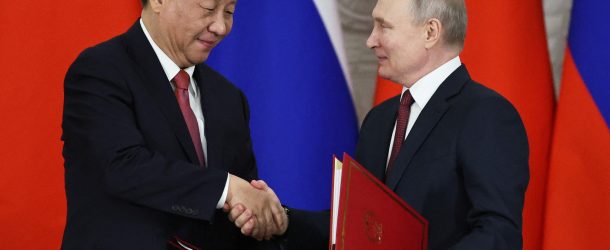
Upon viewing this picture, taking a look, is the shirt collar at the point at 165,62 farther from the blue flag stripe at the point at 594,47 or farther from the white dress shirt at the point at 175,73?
the blue flag stripe at the point at 594,47

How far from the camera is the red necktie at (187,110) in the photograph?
1.93m

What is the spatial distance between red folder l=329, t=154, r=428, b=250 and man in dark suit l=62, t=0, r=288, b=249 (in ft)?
1.12

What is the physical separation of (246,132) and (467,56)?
80 centimetres

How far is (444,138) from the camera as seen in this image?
5.78 feet

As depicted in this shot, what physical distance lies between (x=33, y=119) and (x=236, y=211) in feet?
2.97

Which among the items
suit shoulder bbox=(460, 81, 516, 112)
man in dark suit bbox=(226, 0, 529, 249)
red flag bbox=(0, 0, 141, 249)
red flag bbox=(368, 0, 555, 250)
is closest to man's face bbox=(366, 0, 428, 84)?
man in dark suit bbox=(226, 0, 529, 249)

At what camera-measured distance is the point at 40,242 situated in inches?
99.3

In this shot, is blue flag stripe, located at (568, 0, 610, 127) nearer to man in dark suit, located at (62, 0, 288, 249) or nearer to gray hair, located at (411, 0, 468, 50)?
gray hair, located at (411, 0, 468, 50)

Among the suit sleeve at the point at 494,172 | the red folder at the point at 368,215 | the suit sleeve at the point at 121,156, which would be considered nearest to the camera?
the red folder at the point at 368,215

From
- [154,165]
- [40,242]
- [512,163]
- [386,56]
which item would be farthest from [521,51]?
[40,242]

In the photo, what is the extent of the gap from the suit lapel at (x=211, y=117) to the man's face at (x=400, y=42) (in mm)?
373

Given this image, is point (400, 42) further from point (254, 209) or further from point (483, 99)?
point (254, 209)

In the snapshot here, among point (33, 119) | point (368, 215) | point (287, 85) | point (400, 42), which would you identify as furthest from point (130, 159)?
point (287, 85)

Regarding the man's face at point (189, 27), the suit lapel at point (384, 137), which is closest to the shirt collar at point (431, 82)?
the suit lapel at point (384, 137)
